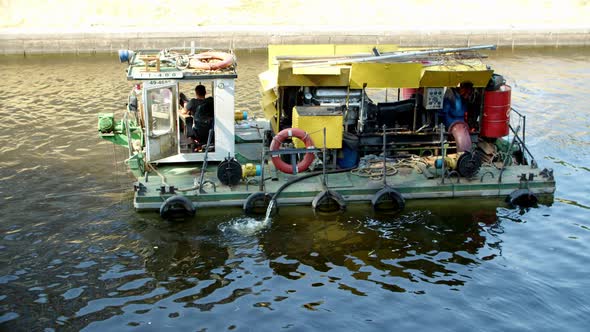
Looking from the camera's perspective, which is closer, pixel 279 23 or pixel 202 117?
pixel 202 117

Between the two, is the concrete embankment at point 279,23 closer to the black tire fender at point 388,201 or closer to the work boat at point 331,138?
the work boat at point 331,138

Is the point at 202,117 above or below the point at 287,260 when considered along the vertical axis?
above

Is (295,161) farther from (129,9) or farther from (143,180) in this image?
(129,9)

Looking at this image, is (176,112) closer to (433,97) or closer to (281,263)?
(281,263)

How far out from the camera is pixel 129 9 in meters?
41.4

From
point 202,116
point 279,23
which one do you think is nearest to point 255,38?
point 279,23

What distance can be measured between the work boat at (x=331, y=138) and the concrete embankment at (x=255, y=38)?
19.0 m

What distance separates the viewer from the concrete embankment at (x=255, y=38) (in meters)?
37.0

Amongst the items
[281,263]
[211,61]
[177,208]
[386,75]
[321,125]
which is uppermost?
[211,61]

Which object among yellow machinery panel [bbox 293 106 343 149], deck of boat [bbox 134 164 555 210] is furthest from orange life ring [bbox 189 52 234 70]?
deck of boat [bbox 134 164 555 210]

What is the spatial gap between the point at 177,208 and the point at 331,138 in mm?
3763

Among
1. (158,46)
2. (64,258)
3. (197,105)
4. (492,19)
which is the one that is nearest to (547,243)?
(197,105)

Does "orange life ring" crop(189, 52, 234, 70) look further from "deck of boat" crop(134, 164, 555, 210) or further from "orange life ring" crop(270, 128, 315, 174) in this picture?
"deck of boat" crop(134, 164, 555, 210)

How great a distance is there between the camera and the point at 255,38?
38.0m
